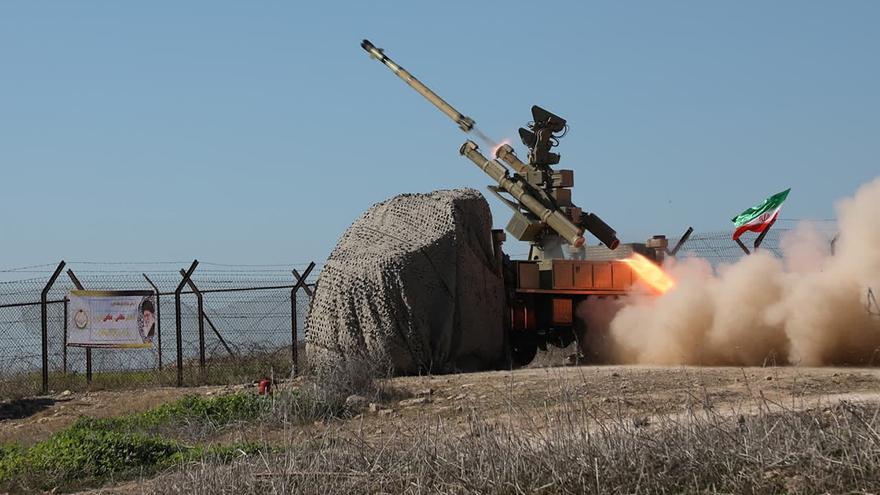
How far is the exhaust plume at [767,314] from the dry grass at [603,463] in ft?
25.4

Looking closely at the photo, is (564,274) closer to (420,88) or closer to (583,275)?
(583,275)

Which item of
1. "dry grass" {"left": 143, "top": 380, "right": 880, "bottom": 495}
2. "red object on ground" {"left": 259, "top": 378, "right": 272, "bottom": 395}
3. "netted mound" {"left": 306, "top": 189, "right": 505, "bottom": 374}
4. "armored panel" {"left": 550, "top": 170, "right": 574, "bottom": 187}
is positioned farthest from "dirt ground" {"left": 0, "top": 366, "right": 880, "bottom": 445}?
"armored panel" {"left": 550, "top": 170, "right": 574, "bottom": 187}

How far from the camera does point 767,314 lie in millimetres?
19859

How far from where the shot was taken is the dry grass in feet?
31.4

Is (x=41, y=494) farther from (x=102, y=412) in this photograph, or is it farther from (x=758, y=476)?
(x=102, y=412)

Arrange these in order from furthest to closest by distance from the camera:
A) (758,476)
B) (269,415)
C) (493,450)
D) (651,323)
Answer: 1. (651,323)
2. (269,415)
3. (493,450)
4. (758,476)

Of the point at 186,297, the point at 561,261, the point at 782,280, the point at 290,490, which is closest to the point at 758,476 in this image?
the point at 290,490

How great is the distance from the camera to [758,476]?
9.55 metres

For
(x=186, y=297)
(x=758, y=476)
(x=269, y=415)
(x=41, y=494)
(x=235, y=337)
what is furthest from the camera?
(x=235, y=337)

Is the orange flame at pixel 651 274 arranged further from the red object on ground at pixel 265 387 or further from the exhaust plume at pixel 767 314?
the red object on ground at pixel 265 387

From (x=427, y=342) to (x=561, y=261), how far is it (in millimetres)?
3100

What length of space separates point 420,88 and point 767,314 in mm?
11033

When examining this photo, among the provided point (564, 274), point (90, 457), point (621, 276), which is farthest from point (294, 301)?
point (90, 457)

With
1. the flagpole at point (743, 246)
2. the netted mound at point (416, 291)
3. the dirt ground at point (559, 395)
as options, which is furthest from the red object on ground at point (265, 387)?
the flagpole at point (743, 246)
